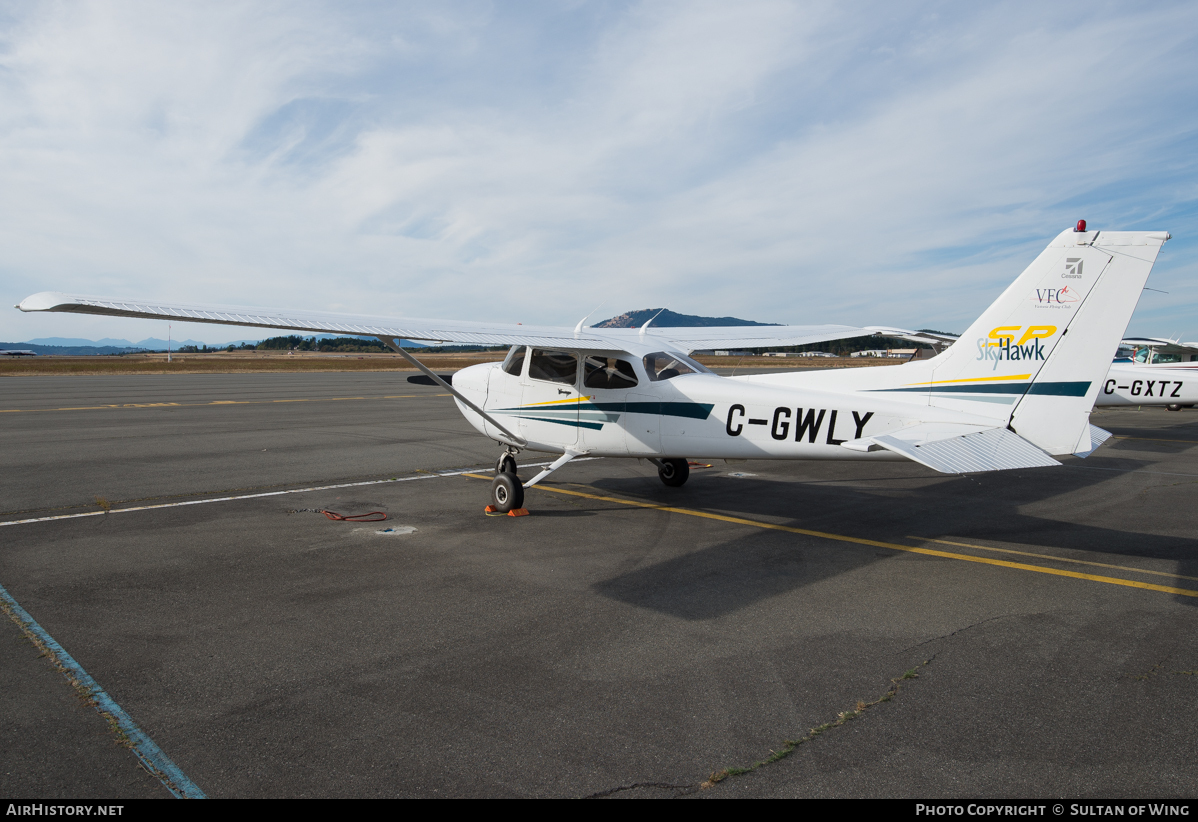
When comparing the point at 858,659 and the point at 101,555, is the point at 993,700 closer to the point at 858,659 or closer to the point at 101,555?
the point at 858,659

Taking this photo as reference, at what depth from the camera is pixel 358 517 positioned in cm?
829

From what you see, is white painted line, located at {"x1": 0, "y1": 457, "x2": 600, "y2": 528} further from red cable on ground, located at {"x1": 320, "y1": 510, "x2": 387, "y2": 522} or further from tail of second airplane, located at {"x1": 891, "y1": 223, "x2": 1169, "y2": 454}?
tail of second airplane, located at {"x1": 891, "y1": 223, "x2": 1169, "y2": 454}

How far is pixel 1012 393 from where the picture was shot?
7078 mm

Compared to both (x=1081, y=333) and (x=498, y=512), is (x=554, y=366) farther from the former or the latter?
(x=1081, y=333)

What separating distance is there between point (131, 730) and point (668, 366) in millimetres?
6401

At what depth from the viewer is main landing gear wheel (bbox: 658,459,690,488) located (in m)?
10.2

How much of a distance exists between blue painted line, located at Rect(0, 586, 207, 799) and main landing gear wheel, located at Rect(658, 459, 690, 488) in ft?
24.0

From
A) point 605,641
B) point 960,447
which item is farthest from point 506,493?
point 960,447

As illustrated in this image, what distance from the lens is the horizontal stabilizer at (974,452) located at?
5.75m

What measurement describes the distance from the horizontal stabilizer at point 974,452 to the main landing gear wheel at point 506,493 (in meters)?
4.27

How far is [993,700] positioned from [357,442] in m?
13.0

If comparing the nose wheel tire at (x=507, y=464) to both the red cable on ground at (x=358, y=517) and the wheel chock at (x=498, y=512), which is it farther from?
the red cable on ground at (x=358, y=517)
